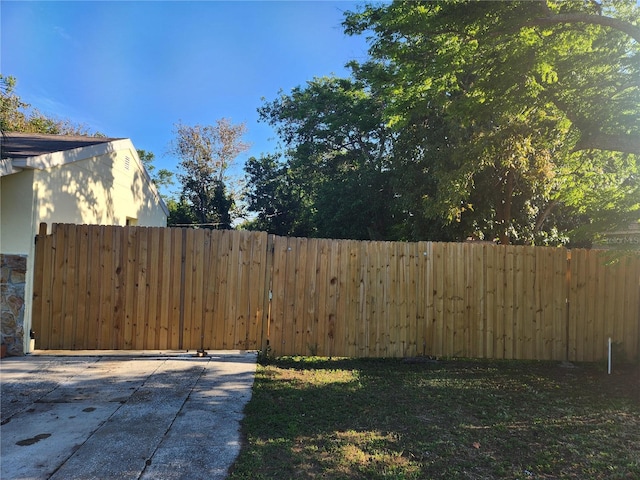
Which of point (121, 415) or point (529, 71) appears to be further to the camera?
point (529, 71)

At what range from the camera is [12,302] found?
5.83 meters

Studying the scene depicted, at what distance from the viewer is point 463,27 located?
5.41 m

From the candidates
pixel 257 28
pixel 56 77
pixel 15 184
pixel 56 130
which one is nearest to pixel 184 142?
pixel 56 130

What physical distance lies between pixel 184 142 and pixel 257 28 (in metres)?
21.6

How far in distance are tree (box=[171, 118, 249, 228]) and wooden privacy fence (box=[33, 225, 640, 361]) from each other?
22.7 m

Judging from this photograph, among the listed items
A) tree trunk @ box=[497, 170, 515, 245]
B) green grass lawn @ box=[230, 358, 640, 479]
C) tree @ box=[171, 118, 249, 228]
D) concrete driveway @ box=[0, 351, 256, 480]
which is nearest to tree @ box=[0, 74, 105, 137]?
tree @ box=[171, 118, 249, 228]

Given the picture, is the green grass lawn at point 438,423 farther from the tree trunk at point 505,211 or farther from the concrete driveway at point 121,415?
the tree trunk at point 505,211

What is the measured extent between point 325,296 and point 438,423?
2814mm

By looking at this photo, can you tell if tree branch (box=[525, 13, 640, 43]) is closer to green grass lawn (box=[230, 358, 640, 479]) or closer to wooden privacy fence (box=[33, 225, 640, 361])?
wooden privacy fence (box=[33, 225, 640, 361])

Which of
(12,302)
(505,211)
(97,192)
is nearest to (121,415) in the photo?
(12,302)

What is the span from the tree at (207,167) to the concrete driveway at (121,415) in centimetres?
2333

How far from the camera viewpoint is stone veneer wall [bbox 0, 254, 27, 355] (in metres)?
5.80

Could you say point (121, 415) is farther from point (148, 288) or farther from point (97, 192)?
point (97, 192)

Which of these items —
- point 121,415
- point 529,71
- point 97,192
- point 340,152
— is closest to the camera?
point 121,415
